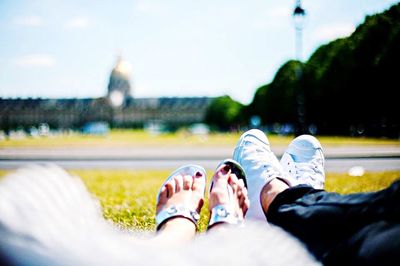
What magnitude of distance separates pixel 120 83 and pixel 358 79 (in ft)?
392

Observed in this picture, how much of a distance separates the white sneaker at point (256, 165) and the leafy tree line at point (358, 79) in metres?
6.16

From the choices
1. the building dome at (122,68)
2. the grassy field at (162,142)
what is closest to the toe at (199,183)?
the grassy field at (162,142)

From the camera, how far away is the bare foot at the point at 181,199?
4.68 ft

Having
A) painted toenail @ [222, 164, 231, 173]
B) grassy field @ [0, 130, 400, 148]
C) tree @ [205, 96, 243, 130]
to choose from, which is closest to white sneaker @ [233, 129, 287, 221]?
painted toenail @ [222, 164, 231, 173]

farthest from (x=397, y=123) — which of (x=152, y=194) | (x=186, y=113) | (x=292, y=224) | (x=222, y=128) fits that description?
(x=186, y=113)

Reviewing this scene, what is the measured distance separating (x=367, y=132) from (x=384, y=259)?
3269 centimetres

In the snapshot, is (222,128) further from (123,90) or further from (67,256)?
(67,256)

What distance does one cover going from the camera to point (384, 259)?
41.0 inches

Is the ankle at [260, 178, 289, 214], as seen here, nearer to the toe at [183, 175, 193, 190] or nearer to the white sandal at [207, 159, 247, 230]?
the white sandal at [207, 159, 247, 230]

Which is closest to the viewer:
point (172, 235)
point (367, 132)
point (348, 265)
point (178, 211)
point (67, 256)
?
point (67, 256)

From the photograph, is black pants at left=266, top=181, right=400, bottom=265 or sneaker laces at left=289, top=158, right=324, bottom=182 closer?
black pants at left=266, top=181, right=400, bottom=265

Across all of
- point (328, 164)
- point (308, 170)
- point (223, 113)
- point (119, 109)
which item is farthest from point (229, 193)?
point (119, 109)

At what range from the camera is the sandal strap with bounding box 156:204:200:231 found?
5.27 ft

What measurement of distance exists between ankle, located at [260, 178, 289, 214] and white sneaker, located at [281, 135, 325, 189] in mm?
464
